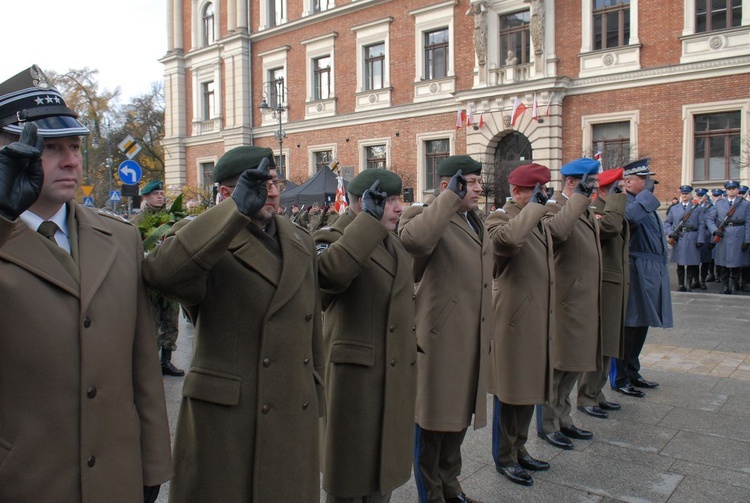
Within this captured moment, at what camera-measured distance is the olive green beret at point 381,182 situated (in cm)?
315

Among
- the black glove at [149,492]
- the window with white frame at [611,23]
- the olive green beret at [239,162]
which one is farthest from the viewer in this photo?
the window with white frame at [611,23]

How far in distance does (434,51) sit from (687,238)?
14.9 m

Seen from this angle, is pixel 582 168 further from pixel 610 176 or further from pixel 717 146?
pixel 717 146

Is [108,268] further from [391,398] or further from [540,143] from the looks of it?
[540,143]

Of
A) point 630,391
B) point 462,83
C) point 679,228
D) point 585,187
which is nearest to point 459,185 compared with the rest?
point 585,187

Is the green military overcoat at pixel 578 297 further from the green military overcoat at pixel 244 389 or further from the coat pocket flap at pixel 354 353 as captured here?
the green military overcoat at pixel 244 389

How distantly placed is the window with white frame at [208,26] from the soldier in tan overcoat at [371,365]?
34.3 metres

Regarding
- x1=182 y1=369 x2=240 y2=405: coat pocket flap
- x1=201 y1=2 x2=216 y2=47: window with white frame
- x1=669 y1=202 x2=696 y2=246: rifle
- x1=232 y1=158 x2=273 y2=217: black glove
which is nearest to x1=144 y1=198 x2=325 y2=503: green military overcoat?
x1=182 y1=369 x2=240 y2=405: coat pocket flap

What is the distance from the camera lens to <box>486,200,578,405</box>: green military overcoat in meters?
4.08

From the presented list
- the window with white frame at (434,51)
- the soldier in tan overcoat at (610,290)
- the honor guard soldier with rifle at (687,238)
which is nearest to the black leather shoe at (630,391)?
the soldier in tan overcoat at (610,290)

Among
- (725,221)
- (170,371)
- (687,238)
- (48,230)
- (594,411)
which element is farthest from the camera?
(687,238)

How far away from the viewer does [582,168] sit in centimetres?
475

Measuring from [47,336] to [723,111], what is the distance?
21013mm

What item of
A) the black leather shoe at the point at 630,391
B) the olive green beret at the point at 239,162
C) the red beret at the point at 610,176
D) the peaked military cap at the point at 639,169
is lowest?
the black leather shoe at the point at 630,391
